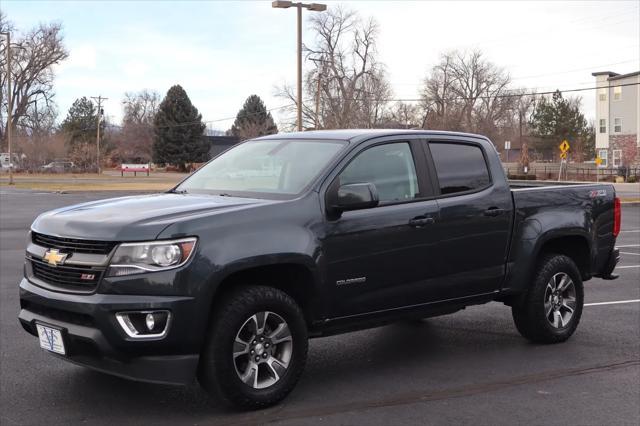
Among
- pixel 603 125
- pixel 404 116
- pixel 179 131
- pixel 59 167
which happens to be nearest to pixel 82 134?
pixel 179 131

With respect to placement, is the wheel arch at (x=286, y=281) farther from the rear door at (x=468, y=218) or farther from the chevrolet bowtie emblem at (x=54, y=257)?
the rear door at (x=468, y=218)

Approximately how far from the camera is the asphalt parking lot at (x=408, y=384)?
451cm

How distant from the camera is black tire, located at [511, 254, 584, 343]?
20.6 ft

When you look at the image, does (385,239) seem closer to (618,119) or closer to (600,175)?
(600,175)

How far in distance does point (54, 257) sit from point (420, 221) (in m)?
2.59

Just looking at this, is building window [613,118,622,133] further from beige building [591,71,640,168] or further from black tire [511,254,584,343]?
black tire [511,254,584,343]

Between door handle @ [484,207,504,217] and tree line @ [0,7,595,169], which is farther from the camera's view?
tree line @ [0,7,595,169]

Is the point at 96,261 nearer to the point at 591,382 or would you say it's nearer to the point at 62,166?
the point at 591,382

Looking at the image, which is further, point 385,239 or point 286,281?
point 385,239

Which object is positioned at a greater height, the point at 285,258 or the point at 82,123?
the point at 82,123

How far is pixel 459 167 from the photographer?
233 inches

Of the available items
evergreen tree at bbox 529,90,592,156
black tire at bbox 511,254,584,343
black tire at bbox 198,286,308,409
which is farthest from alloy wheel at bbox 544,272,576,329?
evergreen tree at bbox 529,90,592,156

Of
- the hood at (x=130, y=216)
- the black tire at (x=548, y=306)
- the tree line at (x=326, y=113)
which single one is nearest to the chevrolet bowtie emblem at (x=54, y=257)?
the hood at (x=130, y=216)

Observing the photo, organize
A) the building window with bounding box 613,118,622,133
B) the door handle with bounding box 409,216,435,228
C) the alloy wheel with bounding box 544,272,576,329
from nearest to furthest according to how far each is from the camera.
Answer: the door handle with bounding box 409,216,435,228, the alloy wheel with bounding box 544,272,576,329, the building window with bounding box 613,118,622,133
